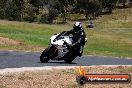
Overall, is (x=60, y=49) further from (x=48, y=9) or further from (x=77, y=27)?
(x=48, y=9)

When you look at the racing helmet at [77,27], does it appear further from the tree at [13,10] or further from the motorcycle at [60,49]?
the tree at [13,10]

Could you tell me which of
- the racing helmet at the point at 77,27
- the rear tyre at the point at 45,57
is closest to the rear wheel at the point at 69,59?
the rear tyre at the point at 45,57

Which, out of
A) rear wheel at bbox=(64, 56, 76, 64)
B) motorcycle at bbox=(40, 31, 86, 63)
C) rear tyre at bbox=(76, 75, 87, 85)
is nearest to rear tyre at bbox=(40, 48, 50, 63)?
motorcycle at bbox=(40, 31, 86, 63)

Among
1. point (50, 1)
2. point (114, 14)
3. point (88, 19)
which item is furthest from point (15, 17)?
point (114, 14)

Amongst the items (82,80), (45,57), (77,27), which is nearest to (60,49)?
(45,57)

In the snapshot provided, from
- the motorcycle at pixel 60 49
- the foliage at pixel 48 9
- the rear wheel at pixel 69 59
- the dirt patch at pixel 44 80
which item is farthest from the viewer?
the foliage at pixel 48 9

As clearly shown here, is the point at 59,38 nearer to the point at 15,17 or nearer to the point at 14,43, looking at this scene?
the point at 14,43

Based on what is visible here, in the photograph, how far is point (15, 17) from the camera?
118 meters

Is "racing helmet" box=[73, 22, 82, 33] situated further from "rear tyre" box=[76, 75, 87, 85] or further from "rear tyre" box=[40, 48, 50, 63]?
"rear tyre" box=[76, 75, 87, 85]

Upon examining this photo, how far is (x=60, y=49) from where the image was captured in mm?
21766

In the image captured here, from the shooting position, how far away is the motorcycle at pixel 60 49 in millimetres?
21516

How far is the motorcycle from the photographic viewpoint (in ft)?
70.6

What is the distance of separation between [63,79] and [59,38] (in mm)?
5406

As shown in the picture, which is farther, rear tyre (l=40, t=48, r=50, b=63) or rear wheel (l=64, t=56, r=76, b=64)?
rear wheel (l=64, t=56, r=76, b=64)
